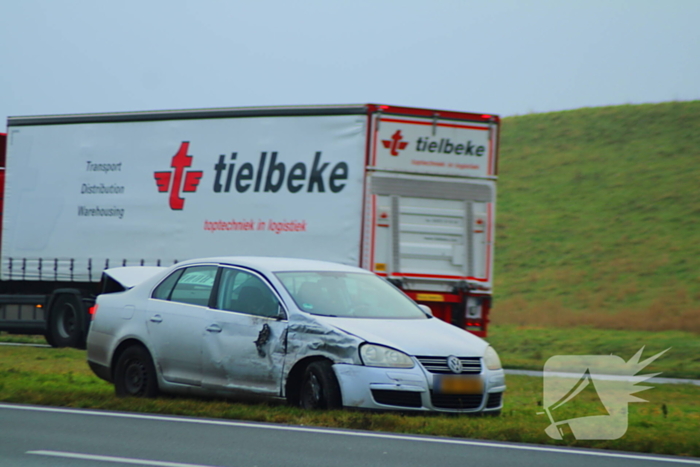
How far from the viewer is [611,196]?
169 feet

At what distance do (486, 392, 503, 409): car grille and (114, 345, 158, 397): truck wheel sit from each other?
332cm

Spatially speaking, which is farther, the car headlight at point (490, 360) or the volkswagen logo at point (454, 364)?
the car headlight at point (490, 360)

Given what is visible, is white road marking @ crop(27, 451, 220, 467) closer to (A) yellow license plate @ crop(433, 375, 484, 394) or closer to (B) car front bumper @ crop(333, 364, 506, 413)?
(B) car front bumper @ crop(333, 364, 506, 413)

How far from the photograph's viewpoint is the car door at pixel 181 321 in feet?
34.8

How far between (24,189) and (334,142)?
716 centimetres

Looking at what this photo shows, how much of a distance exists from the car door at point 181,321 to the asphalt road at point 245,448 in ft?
3.81

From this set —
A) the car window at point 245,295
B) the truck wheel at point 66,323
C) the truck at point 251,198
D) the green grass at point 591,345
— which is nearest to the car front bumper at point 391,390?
the car window at point 245,295

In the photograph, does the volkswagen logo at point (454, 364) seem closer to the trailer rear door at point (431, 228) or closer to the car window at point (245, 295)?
the car window at point (245, 295)

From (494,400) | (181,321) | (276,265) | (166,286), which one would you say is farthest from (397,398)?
(166,286)

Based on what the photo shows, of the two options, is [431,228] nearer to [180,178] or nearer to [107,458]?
[180,178]

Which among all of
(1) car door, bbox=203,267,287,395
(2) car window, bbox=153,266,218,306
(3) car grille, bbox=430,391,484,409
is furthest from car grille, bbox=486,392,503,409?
(2) car window, bbox=153,266,218,306

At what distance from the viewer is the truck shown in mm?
16844

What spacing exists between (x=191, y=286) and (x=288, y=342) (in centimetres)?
158

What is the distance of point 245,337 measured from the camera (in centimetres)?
1023
